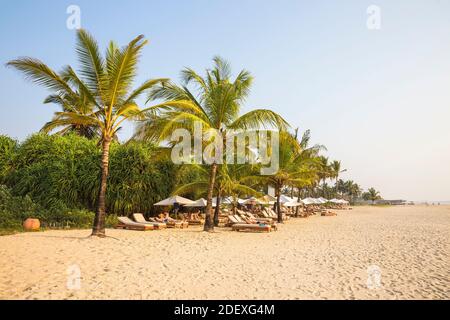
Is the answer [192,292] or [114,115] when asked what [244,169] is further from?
[192,292]

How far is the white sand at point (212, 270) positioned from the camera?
519 cm

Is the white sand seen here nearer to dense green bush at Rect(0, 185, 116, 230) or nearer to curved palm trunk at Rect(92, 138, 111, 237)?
curved palm trunk at Rect(92, 138, 111, 237)

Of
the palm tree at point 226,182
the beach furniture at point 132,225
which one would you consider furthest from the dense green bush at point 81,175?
the palm tree at point 226,182

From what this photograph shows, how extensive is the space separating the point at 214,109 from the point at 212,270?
27.1 ft

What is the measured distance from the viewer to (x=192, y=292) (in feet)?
17.0

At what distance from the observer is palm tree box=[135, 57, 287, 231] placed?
495 inches

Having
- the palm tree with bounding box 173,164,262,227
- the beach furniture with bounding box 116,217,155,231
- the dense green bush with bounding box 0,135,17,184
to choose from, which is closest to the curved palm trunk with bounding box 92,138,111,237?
the beach furniture with bounding box 116,217,155,231

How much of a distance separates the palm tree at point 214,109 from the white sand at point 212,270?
180 inches

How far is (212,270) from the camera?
22.2ft

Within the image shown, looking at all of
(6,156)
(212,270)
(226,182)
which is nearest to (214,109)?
(226,182)

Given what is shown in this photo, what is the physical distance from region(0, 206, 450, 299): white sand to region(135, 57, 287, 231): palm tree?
15.0 feet

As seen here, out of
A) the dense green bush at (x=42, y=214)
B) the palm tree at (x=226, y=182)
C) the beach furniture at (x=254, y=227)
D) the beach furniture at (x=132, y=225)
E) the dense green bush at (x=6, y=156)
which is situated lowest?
the beach furniture at (x=254, y=227)

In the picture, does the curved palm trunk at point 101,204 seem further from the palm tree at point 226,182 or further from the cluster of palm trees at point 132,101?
the palm tree at point 226,182
